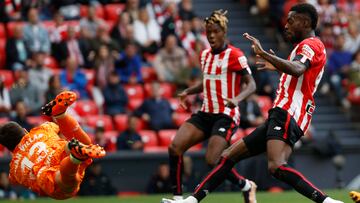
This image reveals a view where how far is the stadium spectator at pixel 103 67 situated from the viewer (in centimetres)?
1925

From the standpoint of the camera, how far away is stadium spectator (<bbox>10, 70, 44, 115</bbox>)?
18.1m

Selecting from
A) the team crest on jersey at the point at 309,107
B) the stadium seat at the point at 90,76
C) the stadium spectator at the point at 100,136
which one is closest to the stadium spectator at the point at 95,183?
the stadium spectator at the point at 100,136

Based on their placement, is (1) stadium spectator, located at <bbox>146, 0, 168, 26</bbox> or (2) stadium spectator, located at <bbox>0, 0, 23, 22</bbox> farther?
(1) stadium spectator, located at <bbox>146, 0, 168, 26</bbox>

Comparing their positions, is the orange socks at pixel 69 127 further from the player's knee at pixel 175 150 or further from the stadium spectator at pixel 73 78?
the stadium spectator at pixel 73 78

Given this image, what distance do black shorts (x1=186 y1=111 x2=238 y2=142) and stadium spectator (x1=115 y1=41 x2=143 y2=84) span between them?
707cm

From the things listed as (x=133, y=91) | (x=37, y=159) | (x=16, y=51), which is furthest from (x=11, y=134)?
(x=133, y=91)

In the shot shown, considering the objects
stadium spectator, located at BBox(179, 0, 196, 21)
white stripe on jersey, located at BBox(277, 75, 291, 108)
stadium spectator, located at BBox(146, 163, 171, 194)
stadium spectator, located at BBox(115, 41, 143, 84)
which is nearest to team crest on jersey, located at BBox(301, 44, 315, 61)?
white stripe on jersey, located at BBox(277, 75, 291, 108)

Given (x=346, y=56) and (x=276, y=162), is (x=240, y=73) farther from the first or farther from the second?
(x=346, y=56)

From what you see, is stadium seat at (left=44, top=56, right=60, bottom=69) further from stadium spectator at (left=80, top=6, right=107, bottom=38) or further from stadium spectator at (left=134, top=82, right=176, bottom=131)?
stadium spectator at (left=134, top=82, right=176, bottom=131)

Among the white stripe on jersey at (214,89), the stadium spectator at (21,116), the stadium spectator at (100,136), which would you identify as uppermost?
the white stripe on jersey at (214,89)

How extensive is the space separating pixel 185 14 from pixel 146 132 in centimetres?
386

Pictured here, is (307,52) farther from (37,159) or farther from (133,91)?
(133,91)

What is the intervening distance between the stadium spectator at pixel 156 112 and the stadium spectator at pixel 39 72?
6.01ft

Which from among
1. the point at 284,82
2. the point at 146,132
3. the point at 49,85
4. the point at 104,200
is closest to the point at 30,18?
the point at 49,85
